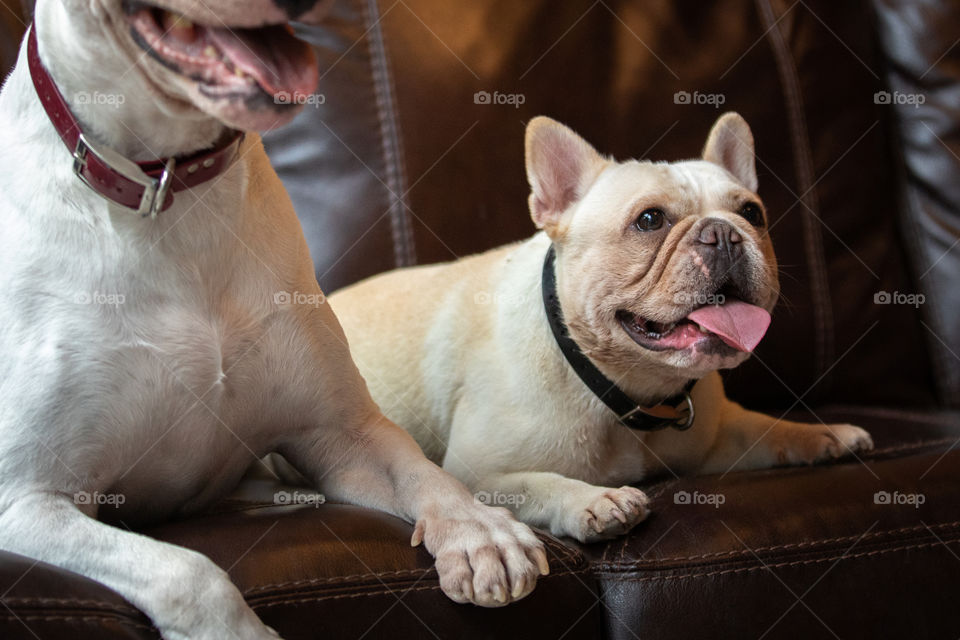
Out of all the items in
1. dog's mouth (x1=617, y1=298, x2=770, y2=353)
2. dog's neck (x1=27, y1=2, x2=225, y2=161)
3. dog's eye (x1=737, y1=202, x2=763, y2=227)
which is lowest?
dog's mouth (x1=617, y1=298, x2=770, y2=353)

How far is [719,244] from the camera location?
151 cm

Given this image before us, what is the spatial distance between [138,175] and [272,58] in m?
0.25

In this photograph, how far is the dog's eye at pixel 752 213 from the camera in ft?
5.44

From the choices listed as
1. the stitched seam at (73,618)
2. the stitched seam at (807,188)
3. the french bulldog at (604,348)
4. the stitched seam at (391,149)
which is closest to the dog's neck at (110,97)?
the stitched seam at (73,618)

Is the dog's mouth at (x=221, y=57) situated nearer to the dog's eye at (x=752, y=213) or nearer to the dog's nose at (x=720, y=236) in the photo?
the dog's nose at (x=720, y=236)

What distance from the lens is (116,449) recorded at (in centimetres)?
127

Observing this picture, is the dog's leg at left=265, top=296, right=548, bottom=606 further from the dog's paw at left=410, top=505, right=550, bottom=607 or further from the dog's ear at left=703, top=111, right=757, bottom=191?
the dog's ear at left=703, top=111, right=757, bottom=191

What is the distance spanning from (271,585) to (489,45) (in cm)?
152

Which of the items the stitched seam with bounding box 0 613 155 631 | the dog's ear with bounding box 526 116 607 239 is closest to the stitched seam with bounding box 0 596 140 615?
the stitched seam with bounding box 0 613 155 631

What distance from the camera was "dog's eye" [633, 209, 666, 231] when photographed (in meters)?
1.59

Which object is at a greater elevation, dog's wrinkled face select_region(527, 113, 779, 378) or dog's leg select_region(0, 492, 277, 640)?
dog's wrinkled face select_region(527, 113, 779, 378)

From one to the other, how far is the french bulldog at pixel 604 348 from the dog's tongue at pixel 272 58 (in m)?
0.63

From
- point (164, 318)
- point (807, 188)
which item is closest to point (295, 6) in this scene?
point (164, 318)

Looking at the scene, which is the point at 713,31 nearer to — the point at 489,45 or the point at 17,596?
the point at 489,45
